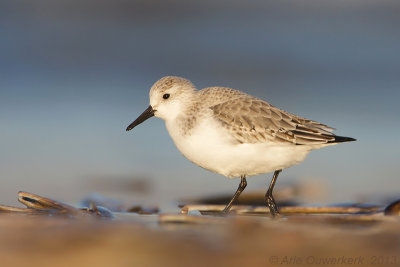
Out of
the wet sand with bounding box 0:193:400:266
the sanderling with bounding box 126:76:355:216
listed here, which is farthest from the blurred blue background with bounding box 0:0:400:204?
the wet sand with bounding box 0:193:400:266

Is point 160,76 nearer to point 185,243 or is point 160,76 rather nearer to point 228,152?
point 228,152

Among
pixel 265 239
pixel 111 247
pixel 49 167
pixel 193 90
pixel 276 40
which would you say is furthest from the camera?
pixel 276 40

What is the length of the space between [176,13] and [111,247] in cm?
920

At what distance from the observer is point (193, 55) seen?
36.1 feet

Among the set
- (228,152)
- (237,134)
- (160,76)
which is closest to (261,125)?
(237,134)

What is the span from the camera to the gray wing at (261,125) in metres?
5.14

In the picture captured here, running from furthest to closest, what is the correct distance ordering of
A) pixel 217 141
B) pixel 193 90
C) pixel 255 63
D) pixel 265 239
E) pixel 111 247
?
pixel 255 63 < pixel 193 90 < pixel 217 141 < pixel 265 239 < pixel 111 247

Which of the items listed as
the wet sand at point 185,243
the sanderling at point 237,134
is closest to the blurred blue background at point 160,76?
the sanderling at point 237,134

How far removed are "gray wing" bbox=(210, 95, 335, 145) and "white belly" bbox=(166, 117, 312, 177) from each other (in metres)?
0.07

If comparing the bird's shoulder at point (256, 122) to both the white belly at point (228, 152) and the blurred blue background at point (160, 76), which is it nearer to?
the white belly at point (228, 152)

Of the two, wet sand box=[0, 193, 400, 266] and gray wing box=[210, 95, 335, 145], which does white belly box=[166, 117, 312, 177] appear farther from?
wet sand box=[0, 193, 400, 266]

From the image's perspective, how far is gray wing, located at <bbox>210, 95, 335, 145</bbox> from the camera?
203 inches

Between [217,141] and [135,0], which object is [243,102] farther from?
[135,0]

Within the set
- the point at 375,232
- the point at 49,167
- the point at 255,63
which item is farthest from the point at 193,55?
the point at 375,232
